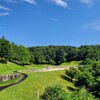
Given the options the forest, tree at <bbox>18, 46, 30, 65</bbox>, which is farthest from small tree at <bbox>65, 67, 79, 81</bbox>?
tree at <bbox>18, 46, 30, 65</bbox>

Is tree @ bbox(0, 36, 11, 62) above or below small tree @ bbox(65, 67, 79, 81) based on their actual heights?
above

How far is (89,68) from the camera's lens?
93.2 metres

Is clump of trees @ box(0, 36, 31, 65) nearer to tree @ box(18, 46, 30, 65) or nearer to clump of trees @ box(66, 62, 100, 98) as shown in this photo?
tree @ box(18, 46, 30, 65)

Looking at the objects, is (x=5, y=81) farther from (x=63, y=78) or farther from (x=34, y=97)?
(x=34, y=97)

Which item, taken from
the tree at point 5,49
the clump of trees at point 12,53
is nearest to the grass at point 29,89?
the tree at point 5,49

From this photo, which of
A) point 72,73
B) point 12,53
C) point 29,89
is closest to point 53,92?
point 29,89

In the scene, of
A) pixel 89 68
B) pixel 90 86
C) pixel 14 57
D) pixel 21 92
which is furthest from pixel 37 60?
pixel 21 92

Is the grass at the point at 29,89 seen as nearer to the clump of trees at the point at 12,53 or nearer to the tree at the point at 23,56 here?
the clump of trees at the point at 12,53

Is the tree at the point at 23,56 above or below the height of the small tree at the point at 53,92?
above

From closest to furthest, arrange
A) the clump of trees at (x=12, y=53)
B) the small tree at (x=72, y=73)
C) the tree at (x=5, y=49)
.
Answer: the small tree at (x=72, y=73) → the tree at (x=5, y=49) → the clump of trees at (x=12, y=53)

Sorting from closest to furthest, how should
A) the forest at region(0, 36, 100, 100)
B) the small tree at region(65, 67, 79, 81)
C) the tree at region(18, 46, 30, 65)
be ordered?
the forest at region(0, 36, 100, 100)
the small tree at region(65, 67, 79, 81)
the tree at region(18, 46, 30, 65)

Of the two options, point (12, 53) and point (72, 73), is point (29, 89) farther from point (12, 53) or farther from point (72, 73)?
point (12, 53)

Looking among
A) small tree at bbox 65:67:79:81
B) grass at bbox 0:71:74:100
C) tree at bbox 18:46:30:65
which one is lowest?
grass at bbox 0:71:74:100

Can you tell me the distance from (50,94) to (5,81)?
3245 cm
